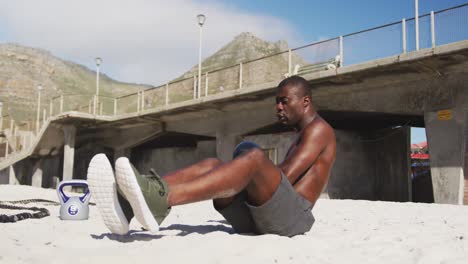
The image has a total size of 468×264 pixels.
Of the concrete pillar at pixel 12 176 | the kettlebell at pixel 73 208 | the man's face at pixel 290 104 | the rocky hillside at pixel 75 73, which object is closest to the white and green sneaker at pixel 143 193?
the man's face at pixel 290 104

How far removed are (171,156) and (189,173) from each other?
20390 millimetres

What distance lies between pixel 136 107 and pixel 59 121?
15.6 feet

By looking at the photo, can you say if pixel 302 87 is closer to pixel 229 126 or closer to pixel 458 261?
pixel 458 261

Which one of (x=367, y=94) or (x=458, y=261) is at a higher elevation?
(x=367, y=94)

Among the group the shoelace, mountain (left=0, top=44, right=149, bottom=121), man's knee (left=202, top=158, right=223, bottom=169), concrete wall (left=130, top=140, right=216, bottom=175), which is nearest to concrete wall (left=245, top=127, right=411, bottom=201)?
Result: concrete wall (left=130, top=140, right=216, bottom=175)

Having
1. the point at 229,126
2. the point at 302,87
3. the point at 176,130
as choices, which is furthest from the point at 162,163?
the point at 302,87

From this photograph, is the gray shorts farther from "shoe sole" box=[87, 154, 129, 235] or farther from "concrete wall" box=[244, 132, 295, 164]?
"concrete wall" box=[244, 132, 295, 164]

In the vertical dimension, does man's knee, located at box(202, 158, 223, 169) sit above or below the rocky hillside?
below

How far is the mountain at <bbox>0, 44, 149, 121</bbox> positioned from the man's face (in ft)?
194

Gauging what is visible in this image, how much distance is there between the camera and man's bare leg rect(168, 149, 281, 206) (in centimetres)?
289

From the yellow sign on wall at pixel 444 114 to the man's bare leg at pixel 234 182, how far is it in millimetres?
9102

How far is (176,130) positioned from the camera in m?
19.9

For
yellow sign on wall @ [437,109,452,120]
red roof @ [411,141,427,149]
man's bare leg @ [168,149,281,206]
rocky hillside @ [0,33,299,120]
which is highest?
rocky hillside @ [0,33,299,120]

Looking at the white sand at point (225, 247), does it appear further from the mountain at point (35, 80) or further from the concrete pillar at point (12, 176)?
the mountain at point (35, 80)
